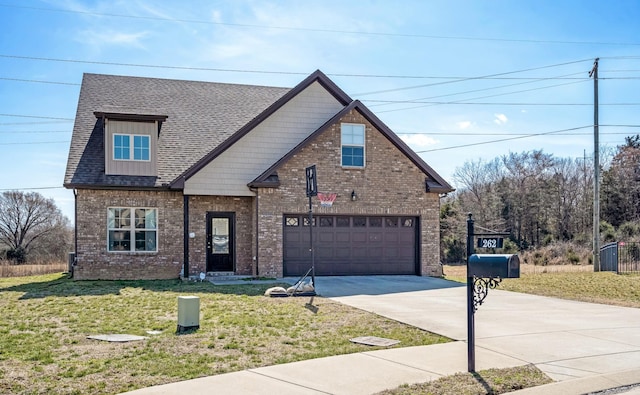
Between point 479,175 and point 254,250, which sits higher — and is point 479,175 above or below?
above

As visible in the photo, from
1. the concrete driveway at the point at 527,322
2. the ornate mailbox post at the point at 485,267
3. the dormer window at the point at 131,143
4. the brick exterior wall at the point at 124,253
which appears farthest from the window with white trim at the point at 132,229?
the ornate mailbox post at the point at 485,267

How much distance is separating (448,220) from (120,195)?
29.4 metres

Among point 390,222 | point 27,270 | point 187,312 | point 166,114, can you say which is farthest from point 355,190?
point 27,270

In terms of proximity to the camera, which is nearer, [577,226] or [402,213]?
[402,213]

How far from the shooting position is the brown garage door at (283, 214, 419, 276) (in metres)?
21.4

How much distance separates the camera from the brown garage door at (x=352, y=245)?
21375mm

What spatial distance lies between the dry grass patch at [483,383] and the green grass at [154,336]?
1901 millimetres

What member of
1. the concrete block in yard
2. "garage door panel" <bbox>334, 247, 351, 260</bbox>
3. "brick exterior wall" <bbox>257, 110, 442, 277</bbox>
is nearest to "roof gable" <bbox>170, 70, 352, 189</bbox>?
"brick exterior wall" <bbox>257, 110, 442, 277</bbox>

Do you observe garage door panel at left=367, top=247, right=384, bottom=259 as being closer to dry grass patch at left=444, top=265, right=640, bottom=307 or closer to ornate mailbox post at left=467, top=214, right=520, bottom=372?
dry grass patch at left=444, top=265, right=640, bottom=307

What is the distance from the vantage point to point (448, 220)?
45.4 m

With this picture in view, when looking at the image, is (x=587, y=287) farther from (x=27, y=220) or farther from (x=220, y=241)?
(x=27, y=220)

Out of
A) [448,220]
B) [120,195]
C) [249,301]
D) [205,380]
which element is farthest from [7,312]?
[448,220]

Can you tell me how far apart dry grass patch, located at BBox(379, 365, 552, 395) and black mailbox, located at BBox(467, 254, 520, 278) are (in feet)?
3.96

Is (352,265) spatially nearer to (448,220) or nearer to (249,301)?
(249,301)
